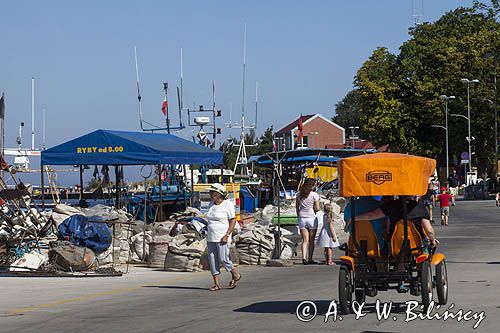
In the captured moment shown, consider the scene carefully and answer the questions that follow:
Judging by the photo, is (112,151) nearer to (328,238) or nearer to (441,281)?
(328,238)

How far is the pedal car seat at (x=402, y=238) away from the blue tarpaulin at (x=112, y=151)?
1528 centimetres

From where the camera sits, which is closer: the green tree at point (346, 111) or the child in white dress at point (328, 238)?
the child in white dress at point (328, 238)

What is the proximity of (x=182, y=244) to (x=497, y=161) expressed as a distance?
49398mm

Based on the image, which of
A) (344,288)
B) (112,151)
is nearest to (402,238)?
(344,288)

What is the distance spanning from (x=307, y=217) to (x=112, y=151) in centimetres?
778

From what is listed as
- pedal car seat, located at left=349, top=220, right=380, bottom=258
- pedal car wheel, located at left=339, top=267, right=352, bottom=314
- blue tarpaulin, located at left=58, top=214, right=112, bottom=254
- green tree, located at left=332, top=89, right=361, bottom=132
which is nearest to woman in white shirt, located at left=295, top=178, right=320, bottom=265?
blue tarpaulin, located at left=58, top=214, right=112, bottom=254

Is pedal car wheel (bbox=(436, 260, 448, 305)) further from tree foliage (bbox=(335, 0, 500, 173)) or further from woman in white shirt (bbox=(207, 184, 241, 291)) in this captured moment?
tree foliage (bbox=(335, 0, 500, 173))

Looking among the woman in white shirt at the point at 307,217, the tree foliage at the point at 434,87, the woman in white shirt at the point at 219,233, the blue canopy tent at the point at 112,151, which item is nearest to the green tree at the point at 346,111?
the tree foliage at the point at 434,87

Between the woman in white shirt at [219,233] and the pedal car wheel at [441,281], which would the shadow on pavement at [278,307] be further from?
the woman in white shirt at [219,233]

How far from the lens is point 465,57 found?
79.4 meters

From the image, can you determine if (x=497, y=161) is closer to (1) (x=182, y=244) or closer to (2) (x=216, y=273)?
(1) (x=182, y=244)

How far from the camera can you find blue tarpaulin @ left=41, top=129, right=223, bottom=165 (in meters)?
27.2

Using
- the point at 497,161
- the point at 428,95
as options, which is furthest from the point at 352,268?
the point at 428,95

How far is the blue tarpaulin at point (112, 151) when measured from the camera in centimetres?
2716
